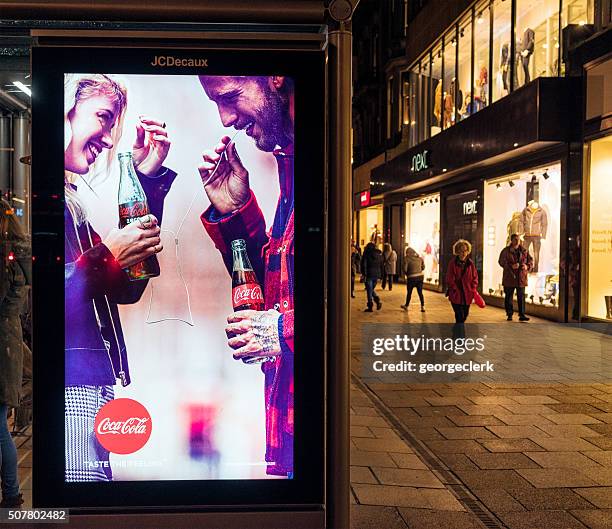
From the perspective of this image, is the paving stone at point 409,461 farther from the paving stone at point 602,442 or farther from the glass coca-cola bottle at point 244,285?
the glass coca-cola bottle at point 244,285

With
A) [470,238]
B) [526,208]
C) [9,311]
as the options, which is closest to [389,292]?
[470,238]

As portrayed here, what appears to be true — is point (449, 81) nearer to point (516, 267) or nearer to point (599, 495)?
point (516, 267)

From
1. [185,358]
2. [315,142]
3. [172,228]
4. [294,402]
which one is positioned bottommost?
[294,402]

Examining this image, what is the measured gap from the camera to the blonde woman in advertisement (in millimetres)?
3352

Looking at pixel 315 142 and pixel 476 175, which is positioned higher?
pixel 476 175

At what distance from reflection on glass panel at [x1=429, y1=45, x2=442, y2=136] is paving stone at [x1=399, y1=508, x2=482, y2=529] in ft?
74.1

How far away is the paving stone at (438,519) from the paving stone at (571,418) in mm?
3046

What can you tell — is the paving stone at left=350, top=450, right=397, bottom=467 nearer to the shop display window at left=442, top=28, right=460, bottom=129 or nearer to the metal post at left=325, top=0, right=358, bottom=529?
the metal post at left=325, top=0, right=358, bottom=529

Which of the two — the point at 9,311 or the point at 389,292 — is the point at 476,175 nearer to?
the point at 389,292

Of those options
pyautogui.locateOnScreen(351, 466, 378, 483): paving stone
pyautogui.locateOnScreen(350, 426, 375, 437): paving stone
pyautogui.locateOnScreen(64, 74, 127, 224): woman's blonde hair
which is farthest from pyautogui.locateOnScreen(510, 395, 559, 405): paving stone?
pyautogui.locateOnScreen(64, 74, 127, 224): woman's blonde hair

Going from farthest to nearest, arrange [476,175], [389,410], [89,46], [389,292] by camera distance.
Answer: [389,292]
[476,175]
[389,410]
[89,46]

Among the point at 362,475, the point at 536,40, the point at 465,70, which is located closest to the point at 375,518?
the point at 362,475

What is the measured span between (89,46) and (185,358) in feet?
5.24

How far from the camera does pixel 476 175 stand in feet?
70.8
